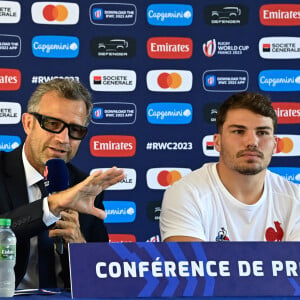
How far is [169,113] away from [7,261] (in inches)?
76.5

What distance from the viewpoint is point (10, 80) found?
11.3ft

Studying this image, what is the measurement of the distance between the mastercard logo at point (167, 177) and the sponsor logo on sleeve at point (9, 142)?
2.41 ft

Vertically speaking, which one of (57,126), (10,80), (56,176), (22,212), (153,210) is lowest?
(153,210)

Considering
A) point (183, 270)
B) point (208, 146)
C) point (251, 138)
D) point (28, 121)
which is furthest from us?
point (208, 146)

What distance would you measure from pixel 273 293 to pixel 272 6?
231 centimetres

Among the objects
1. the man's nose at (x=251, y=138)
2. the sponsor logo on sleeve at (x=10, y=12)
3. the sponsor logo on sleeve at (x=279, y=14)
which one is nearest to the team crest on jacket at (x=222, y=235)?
the man's nose at (x=251, y=138)

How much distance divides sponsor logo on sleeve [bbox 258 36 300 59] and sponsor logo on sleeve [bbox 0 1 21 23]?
4.14 feet

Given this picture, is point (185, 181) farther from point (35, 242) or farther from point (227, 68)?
point (227, 68)

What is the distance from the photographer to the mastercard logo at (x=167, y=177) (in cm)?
351

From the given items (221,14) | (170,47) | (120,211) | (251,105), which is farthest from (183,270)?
(221,14)

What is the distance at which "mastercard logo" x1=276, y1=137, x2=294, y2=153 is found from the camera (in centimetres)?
357

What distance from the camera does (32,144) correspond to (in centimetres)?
240

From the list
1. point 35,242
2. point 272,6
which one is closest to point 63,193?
point 35,242

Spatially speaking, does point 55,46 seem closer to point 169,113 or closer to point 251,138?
point 169,113
